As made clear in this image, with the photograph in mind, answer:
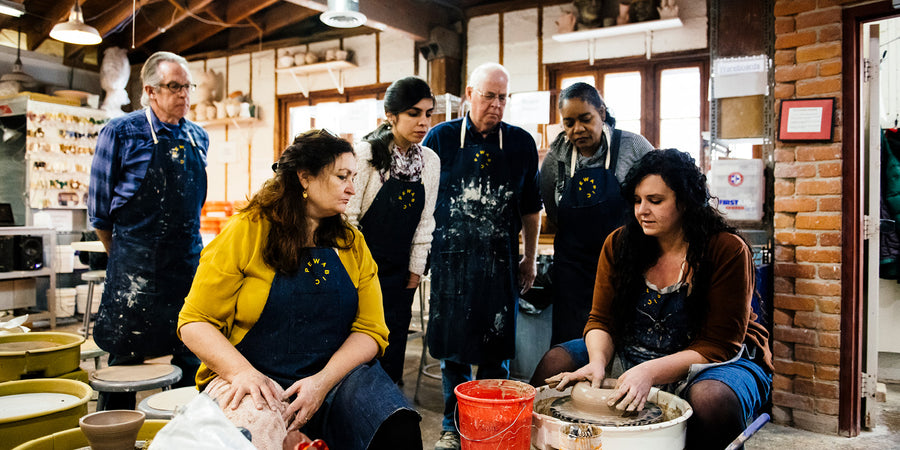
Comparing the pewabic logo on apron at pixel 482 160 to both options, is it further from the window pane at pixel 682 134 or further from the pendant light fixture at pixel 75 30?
the pendant light fixture at pixel 75 30

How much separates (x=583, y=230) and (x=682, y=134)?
370cm

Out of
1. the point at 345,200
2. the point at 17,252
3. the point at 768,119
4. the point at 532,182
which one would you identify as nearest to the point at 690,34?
the point at 768,119

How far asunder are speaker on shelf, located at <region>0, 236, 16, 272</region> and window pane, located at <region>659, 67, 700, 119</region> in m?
6.40

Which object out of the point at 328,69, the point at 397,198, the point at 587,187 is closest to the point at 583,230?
the point at 587,187

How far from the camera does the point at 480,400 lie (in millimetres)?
1599

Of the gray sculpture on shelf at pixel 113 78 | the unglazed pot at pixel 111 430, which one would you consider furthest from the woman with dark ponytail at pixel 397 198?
the gray sculpture on shelf at pixel 113 78

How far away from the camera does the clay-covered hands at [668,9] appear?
220 inches

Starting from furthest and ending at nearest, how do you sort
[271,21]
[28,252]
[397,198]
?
[271,21] → [28,252] → [397,198]

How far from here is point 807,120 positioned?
332 centimetres

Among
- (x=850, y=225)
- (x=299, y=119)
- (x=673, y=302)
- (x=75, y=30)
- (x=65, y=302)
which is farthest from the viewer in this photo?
(x=299, y=119)

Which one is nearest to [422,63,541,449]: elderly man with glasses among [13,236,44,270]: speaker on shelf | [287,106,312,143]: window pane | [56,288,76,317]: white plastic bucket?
[13,236,44,270]: speaker on shelf

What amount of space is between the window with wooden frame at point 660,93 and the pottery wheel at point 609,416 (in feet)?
14.2

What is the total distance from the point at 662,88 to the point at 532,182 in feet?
11.9

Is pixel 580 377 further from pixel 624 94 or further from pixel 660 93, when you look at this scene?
pixel 624 94
